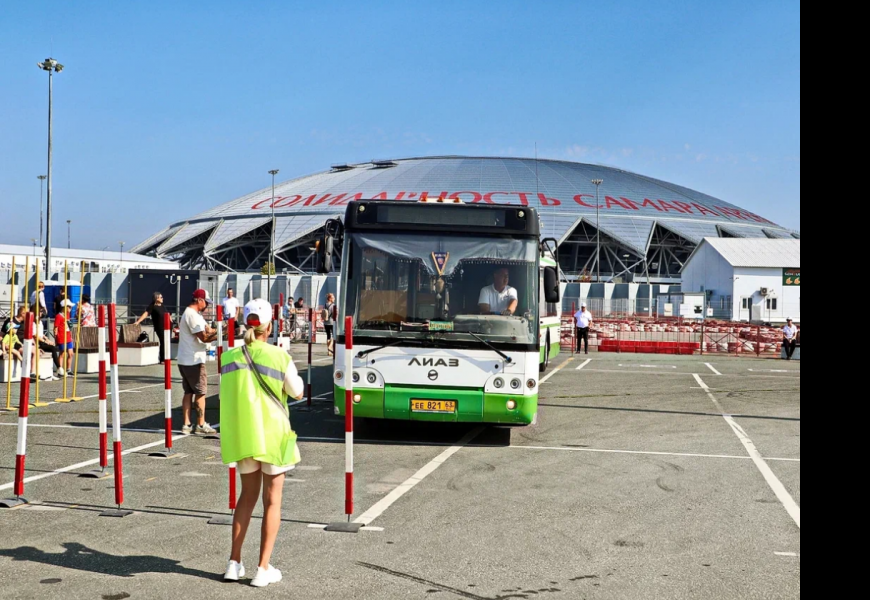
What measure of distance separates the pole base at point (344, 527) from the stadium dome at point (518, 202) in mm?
74713

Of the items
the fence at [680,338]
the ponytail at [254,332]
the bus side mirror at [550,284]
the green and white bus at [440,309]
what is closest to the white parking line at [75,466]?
the green and white bus at [440,309]

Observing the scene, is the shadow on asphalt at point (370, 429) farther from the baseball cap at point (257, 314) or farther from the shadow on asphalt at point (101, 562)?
the baseball cap at point (257, 314)

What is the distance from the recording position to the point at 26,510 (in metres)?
7.32

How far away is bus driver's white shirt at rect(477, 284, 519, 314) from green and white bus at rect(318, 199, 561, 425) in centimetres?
1

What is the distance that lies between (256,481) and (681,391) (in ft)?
48.6

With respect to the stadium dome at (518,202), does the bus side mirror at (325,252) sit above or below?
below

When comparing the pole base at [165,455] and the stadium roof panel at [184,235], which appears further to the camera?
the stadium roof panel at [184,235]

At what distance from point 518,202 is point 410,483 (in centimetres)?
8339

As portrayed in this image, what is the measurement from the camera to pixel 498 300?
11094 millimetres

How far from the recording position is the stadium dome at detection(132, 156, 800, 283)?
295 feet

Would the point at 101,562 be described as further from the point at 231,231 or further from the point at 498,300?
the point at 231,231

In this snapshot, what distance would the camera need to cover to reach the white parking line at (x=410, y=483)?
7254mm

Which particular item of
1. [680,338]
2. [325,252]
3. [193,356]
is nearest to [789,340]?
[680,338]

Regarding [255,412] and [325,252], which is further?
[325,252]
